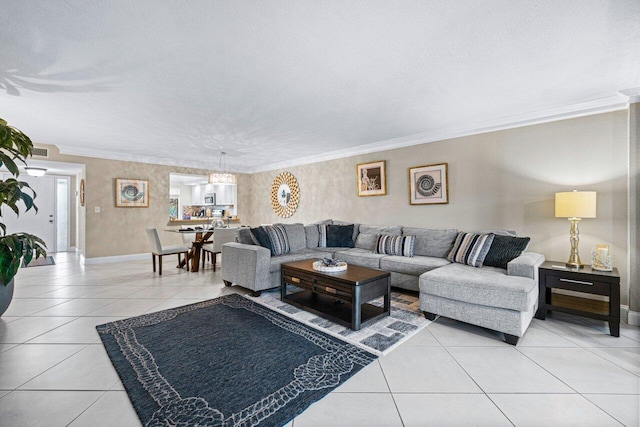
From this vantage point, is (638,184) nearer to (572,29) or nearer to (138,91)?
(572,29)

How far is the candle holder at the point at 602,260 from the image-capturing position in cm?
271

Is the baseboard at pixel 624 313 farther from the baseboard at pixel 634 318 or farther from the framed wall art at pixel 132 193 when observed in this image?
the framed wall art at pixel 132 193

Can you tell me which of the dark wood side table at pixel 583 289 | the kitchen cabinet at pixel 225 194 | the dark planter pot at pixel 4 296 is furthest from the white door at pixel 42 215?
the dark wood side table at pixel 583 289

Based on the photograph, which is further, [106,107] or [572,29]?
[106,107]

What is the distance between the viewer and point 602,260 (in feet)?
8.98

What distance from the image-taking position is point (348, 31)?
6.42 ft

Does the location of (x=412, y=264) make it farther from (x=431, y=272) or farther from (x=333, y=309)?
(x=333, y=309)

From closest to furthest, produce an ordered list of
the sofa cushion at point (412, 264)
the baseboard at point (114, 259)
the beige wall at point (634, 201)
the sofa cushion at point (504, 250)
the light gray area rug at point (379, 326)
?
the light gray area rug at point (379, 326) < the beige wall at point (634, 201) < the sofa cushion at point (504, 250) < the sofa cushion at point (412, 264) < the baseboard at point (114, 259)

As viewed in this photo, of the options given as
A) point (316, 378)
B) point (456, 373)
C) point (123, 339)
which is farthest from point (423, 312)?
point (123, 339)

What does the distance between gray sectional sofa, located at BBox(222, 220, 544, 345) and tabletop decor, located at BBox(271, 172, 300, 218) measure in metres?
1.97

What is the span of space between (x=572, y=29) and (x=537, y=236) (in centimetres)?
241

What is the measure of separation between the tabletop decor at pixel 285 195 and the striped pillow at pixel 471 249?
12.9 ft

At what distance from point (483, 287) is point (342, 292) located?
126cm

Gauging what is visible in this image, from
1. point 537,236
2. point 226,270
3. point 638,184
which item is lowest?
point 226,270
